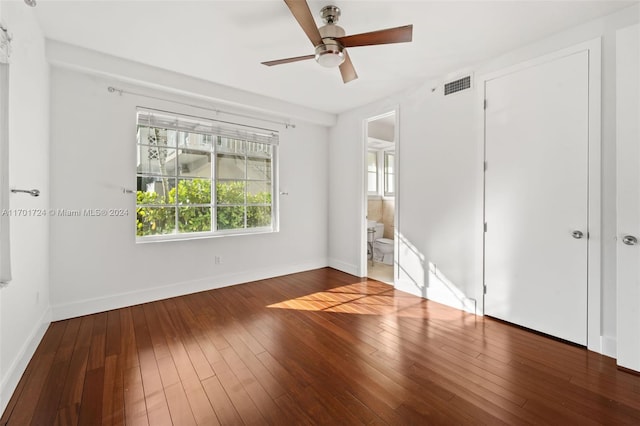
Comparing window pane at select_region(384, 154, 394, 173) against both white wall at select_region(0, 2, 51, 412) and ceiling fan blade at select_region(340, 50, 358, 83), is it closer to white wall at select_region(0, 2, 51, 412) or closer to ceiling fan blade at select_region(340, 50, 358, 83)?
ceiling fan blade at select_region(340, 50, 358, 83)

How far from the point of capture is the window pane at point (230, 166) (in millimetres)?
3867

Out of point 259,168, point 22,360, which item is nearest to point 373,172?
point 259,168

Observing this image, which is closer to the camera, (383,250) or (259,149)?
(259,149)

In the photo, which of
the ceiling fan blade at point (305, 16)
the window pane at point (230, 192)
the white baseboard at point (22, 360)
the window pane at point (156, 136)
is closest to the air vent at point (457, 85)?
the ceiling fan blade at point (305, 16)

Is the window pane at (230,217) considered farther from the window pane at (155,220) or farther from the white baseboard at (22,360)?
the white baseboard at (22,360)

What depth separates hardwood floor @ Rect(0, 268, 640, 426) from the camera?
1556 millimetres

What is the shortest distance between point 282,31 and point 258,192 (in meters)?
2.37

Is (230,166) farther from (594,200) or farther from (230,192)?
(594,200)

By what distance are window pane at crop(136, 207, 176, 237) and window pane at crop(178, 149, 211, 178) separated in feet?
1.77

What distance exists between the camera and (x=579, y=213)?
2285mm

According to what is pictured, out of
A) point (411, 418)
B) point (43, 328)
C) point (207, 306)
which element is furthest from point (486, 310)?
point (43, 328)

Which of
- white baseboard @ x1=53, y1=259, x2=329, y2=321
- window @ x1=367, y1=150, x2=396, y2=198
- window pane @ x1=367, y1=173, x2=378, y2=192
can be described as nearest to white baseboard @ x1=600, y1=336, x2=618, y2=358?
white baseboard @ x1=53, y1=259, x2=329, y2=321

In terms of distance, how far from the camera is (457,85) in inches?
121

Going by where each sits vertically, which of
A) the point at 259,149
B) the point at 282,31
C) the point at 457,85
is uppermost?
the point at 282,31
